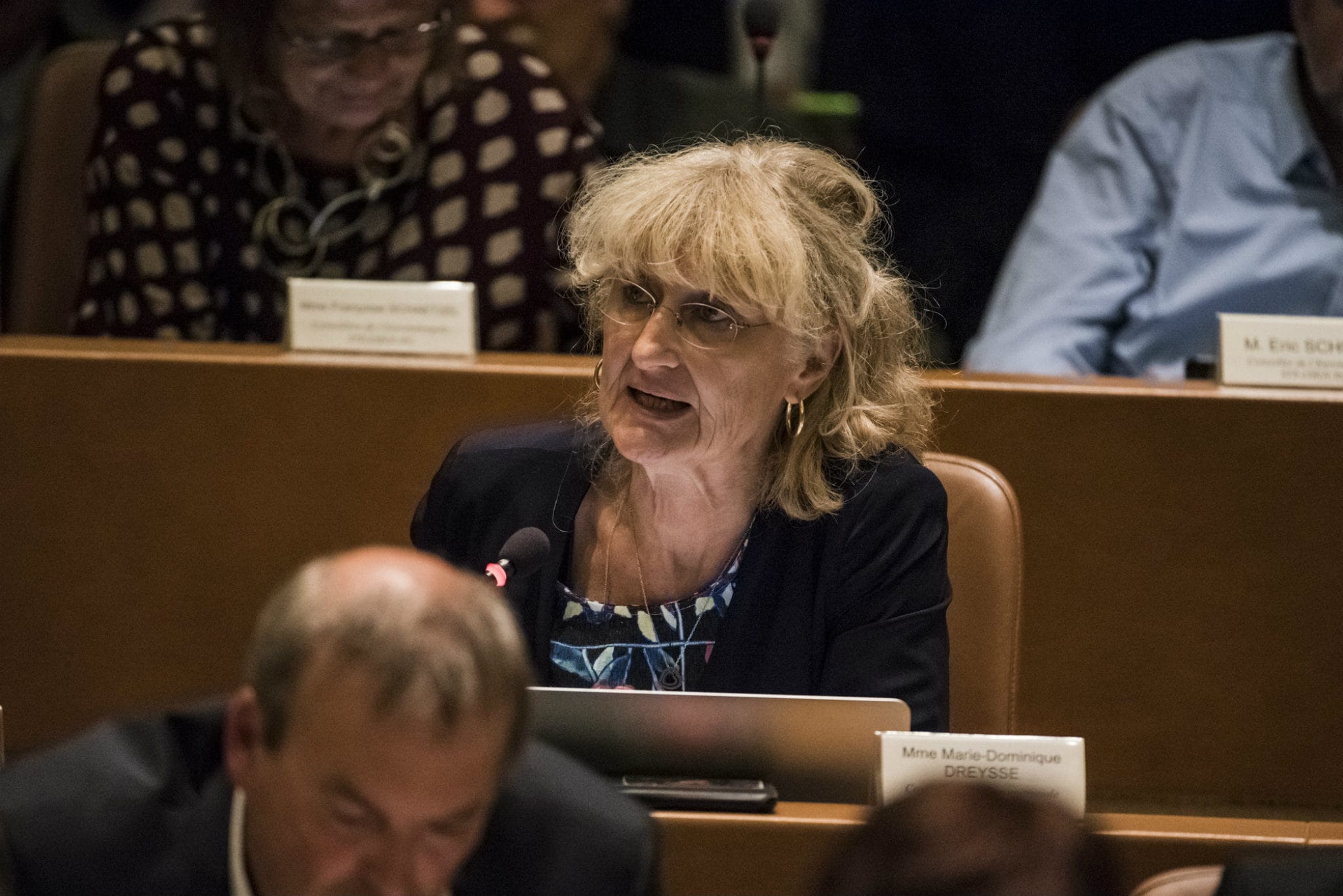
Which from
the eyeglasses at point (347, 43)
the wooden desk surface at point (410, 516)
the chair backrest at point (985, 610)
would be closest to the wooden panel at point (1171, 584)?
the wooden desk surface at point (410, 516)

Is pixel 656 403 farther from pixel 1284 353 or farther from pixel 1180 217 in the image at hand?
pixel 1180 217

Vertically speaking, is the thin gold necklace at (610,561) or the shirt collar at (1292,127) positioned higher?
the shirt collar at (1292,127)

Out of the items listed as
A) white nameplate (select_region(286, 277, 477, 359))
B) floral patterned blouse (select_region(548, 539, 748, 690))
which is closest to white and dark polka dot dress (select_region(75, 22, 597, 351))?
white nameplate (select_region(286, 277, 477, 359))

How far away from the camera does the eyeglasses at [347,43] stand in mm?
3006

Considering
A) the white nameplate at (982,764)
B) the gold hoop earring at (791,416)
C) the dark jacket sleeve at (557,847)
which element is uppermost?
the gold hoop earring at (791,416)

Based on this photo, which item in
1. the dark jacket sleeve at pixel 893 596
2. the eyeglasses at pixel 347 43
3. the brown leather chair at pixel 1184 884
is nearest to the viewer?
the brown leather chair at pixel 1184 884

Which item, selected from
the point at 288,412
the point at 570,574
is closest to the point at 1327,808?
the point at 570,574

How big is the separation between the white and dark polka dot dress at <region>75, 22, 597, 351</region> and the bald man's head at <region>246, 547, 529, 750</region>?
184cm

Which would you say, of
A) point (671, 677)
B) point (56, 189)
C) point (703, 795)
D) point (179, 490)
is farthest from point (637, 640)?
point (56, 189)

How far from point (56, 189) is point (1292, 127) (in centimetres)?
231

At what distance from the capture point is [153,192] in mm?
2902

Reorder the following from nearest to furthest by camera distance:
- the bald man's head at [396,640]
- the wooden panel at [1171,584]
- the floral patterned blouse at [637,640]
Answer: the bald man's head at [396,640], the floral patterned blouse at [637,640], the wooden panel at [1171,584]

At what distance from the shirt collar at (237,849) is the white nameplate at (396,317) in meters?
1.33

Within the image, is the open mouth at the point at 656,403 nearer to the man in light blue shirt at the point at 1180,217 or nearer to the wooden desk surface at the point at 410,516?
the wooden desk surface at the point at 410,516
